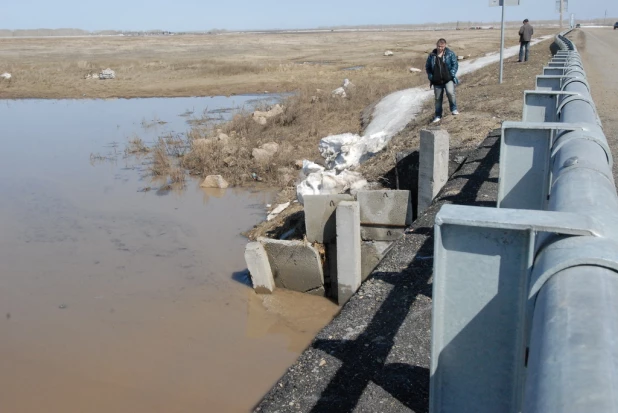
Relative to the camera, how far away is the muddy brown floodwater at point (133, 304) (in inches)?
261

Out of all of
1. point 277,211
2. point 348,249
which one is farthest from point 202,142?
point 348,249

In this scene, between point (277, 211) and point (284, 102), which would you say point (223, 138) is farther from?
point (284, 102)

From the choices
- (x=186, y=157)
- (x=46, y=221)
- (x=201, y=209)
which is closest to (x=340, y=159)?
(x=201, y=209)

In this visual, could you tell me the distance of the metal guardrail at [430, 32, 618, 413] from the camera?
3.60 ft

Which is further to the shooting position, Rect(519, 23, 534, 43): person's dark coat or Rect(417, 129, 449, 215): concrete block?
Rect(519, 23, 534, 43): person's dark coat

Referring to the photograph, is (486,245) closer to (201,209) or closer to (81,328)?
(81,328)

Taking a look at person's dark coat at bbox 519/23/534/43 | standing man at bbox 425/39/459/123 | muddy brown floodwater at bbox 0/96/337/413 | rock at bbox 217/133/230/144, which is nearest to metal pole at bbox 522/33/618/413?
muddy brown floodwater at bbox 0/96/337/413

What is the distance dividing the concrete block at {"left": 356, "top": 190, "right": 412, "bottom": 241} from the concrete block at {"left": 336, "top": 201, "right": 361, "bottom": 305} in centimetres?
76

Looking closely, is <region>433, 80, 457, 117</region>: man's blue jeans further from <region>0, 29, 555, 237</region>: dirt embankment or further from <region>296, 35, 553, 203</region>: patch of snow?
<region>296, 35, 553, 203</region>: patch of snow

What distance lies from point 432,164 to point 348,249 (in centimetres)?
162

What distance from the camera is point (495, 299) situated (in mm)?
1865

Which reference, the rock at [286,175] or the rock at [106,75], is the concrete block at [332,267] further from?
the rock at [106,75]

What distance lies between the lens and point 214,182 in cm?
1468

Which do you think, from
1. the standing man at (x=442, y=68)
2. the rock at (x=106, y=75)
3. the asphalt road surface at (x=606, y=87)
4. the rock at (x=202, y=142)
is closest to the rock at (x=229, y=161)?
the rock at (x=202, y=142)
